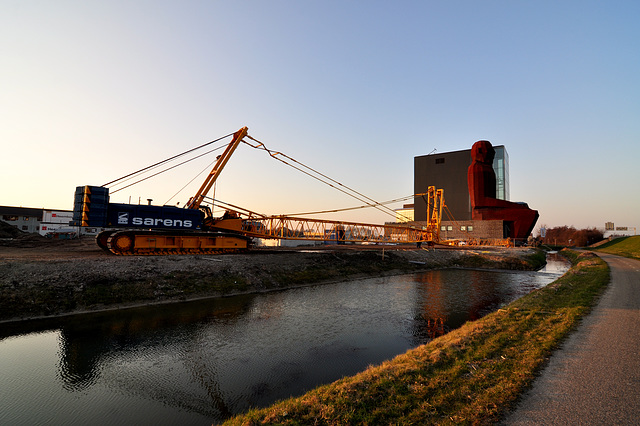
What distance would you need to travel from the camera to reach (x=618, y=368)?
21.4 feet

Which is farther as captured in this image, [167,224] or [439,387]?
[167,224]

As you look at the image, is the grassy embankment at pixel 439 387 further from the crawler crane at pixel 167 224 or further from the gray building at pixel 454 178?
the gray building at pixel 454 178

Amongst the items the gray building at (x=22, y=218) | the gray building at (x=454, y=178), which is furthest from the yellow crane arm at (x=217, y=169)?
the gray building at (x=22, y=218)

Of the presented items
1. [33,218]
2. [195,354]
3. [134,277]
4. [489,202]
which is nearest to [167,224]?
[134,277]

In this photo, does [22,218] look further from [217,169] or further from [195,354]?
[195,354]

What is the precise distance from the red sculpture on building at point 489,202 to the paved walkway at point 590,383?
6104cm

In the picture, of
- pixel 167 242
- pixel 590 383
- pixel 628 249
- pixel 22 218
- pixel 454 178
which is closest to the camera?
pixel 590 383

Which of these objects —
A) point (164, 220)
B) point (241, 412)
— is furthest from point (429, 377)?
point (164, 220)

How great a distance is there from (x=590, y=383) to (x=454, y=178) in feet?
291

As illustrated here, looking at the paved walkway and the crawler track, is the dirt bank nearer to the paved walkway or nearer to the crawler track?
the crawler track

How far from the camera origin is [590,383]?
576cm

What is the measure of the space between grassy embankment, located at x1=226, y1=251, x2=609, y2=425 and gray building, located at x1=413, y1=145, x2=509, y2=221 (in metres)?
79.2

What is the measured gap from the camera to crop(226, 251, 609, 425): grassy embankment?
16.0 feet

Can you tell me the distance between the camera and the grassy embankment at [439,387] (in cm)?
486
